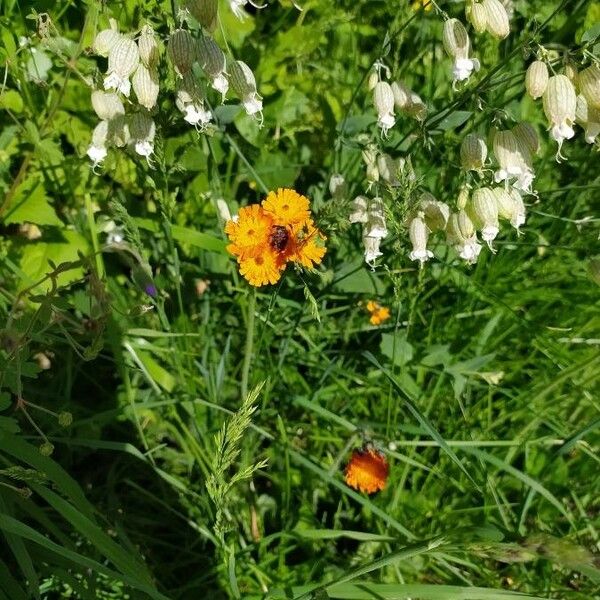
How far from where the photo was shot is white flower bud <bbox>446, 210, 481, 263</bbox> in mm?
1527

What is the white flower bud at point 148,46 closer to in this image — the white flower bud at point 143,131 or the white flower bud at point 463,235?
the white flower bud at point 143,131

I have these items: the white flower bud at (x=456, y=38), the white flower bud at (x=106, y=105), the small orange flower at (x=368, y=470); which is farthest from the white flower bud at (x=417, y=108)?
the small orange flower at (x=368, y=470)

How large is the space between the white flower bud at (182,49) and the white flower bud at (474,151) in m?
0.53

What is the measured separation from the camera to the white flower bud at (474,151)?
1483 millimetres

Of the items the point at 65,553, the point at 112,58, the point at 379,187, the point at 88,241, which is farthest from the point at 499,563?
the point at 112,58

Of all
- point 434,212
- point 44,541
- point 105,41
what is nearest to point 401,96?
point 434,212

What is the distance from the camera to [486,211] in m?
1.49

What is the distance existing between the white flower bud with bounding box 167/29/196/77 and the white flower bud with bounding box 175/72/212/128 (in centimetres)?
5

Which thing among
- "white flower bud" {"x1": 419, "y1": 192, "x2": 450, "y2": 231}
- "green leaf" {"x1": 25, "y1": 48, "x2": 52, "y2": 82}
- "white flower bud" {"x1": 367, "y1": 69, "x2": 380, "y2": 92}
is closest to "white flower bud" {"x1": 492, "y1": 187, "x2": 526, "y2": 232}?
"white flower bud" {"x1": 419, "y1": 192, "x2": 450, "y2": 231}

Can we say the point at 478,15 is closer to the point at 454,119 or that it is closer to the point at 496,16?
the point at 496,16

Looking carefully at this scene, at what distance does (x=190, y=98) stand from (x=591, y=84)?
2.26 ft

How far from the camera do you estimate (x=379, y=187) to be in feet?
5.58

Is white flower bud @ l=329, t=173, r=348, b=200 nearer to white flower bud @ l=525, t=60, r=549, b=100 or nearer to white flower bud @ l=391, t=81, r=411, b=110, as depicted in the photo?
white flower bud @ l=391, t=81, r=411, b=110

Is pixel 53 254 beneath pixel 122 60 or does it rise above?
beneath
